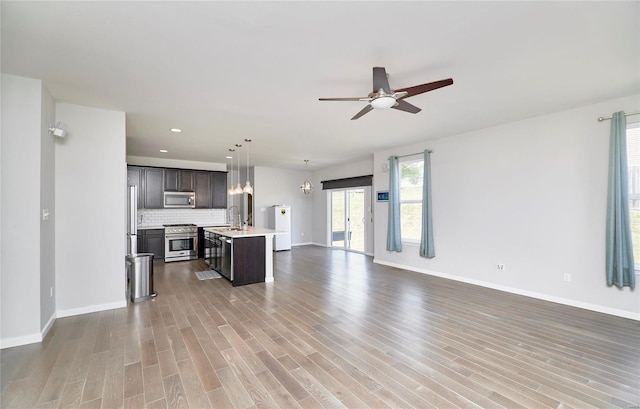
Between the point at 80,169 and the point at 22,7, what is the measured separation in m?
2.18

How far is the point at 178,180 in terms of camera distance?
7457 millimetres

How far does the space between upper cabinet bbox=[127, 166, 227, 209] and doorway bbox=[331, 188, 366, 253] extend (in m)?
3.46

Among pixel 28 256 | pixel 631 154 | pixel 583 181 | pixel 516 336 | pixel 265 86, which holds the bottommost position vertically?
pixel 516 336

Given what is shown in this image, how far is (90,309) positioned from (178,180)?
436 cm

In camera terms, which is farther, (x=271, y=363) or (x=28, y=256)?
(x=28, y=256)

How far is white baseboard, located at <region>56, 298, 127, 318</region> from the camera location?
350 cm

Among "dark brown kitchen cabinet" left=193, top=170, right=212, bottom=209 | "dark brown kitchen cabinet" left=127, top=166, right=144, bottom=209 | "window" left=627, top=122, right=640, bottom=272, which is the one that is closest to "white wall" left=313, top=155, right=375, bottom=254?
"dark brown kitchen cabinet" left=193, top=170, right=212, bottom=209

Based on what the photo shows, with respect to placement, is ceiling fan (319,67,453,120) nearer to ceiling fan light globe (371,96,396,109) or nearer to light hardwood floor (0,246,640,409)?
ceiling fan light globe (371,96,396,109)

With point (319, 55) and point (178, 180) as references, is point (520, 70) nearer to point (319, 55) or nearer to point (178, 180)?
point (319, 55)

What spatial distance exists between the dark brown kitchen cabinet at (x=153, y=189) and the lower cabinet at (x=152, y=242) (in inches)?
26.4

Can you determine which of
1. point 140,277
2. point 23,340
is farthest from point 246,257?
point 23,340

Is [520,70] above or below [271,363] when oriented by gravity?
above

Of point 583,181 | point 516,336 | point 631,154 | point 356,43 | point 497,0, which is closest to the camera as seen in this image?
A: point 497,0

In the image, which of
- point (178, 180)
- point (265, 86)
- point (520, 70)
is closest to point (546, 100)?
point (520, 70)
